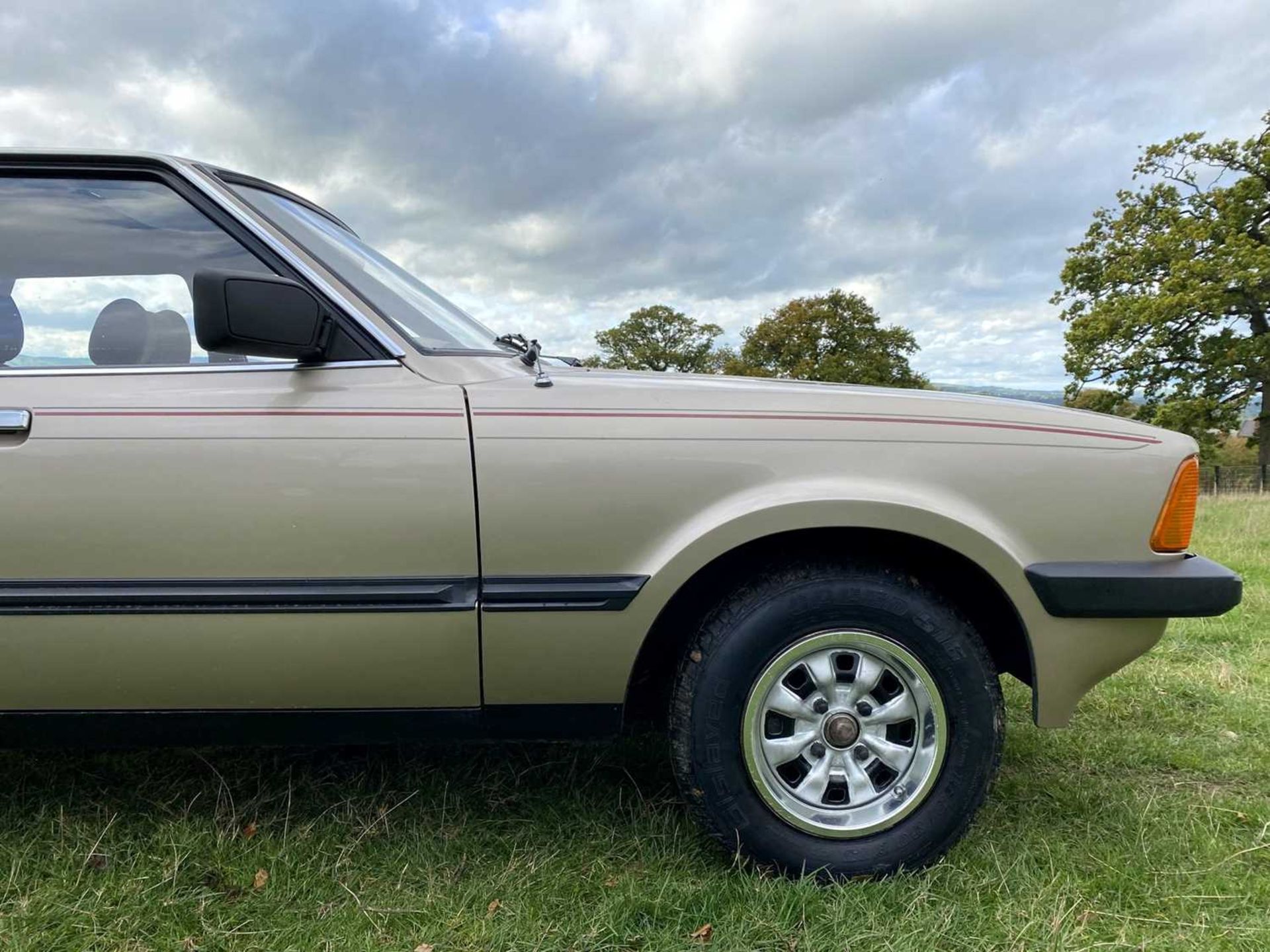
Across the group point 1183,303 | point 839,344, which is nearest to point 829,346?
point 839,344

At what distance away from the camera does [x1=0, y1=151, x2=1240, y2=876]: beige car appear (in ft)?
6.24

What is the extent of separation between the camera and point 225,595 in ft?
6.30

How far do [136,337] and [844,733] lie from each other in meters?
2.13

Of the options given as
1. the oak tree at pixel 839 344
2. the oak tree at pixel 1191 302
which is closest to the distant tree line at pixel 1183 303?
the oak tree at pixel 1191 302

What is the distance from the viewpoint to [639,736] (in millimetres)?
3039

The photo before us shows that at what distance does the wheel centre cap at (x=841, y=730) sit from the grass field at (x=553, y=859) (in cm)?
35

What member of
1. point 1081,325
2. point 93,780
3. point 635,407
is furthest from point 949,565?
point 1081,325

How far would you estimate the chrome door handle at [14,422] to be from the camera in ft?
6.19

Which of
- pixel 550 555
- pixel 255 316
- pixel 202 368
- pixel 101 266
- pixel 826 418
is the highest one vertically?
pixel 101 266

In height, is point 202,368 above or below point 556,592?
above

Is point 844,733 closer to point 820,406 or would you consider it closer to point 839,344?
point 820,406

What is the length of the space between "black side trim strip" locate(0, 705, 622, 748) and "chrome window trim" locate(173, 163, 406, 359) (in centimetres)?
93

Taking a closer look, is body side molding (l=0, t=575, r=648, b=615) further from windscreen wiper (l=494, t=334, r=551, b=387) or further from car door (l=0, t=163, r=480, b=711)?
windscreen wiper (l=494, t=334, r=551, b=387)

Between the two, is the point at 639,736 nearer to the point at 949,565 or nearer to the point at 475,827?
the point at 475,827
